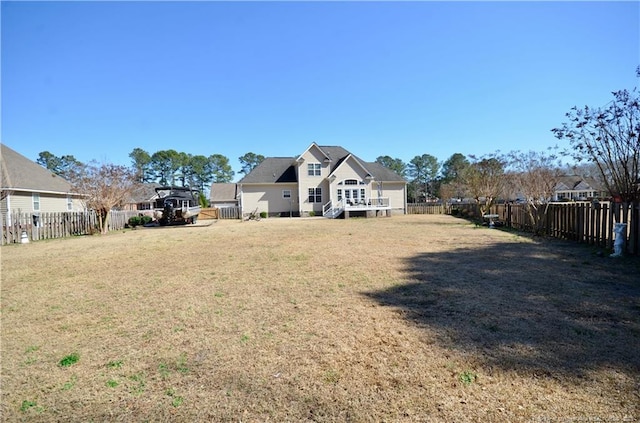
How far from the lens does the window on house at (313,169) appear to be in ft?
112

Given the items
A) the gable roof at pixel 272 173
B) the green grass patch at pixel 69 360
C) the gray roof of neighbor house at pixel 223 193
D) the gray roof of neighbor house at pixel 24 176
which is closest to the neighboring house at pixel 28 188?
the gray roof of neighbor house at pixel 24 176

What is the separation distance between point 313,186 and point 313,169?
177cm

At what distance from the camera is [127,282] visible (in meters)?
6.93

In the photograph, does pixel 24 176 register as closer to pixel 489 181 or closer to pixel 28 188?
pixel 28 188

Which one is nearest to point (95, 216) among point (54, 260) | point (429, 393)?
point (54, 260)

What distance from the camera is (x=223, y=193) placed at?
62469 mm

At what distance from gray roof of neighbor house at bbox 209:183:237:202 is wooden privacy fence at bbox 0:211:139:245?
38498mm

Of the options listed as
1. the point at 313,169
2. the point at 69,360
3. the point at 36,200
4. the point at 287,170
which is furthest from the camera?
the point at 287,170

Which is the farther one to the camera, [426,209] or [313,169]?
[426,209]

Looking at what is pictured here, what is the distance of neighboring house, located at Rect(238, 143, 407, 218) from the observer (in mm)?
33531

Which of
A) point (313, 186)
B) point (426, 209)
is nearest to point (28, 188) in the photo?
point (313, 186)

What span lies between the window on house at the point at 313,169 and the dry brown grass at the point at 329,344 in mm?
26991

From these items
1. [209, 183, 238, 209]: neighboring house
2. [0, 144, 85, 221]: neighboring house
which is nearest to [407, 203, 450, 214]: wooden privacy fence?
[209, 183, 238, 209]: neighboring house

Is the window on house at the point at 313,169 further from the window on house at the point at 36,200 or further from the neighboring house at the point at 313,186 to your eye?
the window on house at the point at 36,200
